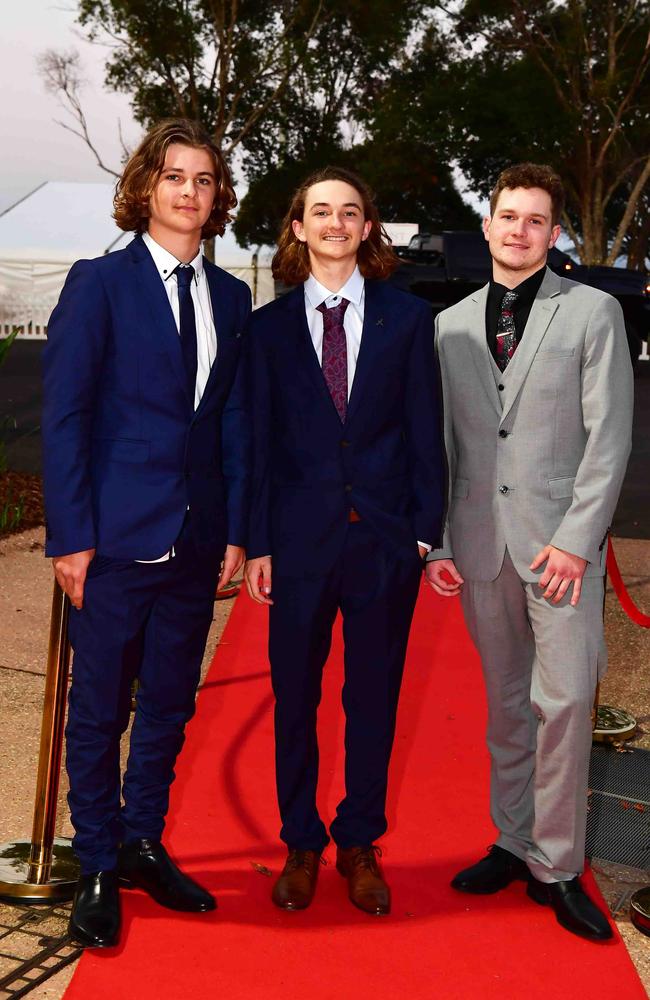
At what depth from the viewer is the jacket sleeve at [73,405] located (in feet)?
10.3

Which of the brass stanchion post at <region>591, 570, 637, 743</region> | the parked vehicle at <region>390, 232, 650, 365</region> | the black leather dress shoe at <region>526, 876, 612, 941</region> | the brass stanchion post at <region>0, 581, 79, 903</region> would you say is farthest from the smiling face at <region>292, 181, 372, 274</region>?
the parked vehicle at <region>390, 232, 650, 365</region>

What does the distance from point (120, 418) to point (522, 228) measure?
4.15 feet

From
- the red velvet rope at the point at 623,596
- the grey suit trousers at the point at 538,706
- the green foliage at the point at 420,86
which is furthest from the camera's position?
the green foliage at the point at 420,86

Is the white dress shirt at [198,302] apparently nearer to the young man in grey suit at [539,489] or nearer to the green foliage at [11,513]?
the young man in grey suit at [539,489]

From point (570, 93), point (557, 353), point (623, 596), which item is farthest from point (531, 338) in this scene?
point (570, 93)

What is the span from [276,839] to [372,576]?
114cm

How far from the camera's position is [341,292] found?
3.47m

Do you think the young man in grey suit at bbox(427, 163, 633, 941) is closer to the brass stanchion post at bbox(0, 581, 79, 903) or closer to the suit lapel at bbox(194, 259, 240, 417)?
the suit lapel at bbox(194, 259, 240, 417)

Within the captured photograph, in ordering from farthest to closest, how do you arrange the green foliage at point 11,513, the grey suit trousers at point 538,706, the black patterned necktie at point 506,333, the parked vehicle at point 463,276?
the parked vehicle at point 463,276
the green foliage at point 11,513
the black patterned necktie at point 506,333
the grey suit trousers at point 538,706

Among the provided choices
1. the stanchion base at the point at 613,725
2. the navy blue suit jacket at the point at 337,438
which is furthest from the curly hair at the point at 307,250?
the stanchion base at the point at 613,725

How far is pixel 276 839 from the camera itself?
4.01 metres

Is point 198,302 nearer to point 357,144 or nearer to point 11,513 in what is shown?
point 11,513

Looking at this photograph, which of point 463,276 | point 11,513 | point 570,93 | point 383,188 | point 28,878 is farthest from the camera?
point 383,188

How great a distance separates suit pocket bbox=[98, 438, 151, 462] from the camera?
326 cm
